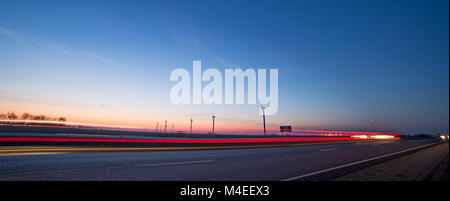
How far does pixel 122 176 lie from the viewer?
5117mm
